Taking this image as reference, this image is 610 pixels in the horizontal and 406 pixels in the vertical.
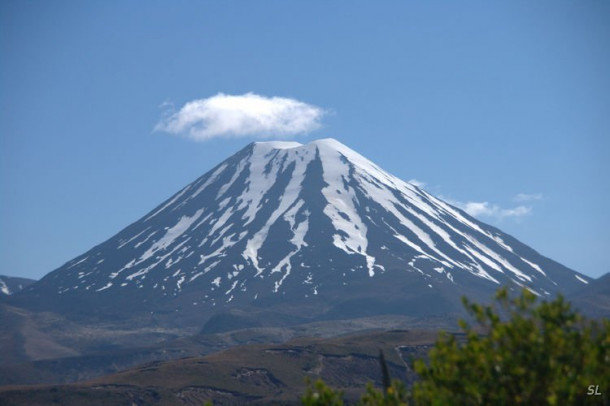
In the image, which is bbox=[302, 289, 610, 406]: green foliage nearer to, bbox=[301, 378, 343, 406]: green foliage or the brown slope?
bbox=[301, 378, 343, 406]: green foliage

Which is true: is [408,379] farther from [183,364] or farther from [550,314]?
[550,314]

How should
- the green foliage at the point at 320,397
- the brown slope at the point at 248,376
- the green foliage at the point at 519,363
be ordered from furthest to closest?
the brown slope at the point at 248,376, the green foliage at the point at 320,397, the green foliage at the point at 519,363

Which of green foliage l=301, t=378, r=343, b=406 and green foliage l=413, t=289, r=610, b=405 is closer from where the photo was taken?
green foliage l=413, t=289, r=610, b=405

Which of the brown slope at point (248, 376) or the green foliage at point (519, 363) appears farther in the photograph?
the brown slope at point (248, 376)

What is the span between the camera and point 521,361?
17391 mm

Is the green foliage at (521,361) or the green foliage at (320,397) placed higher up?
the green foliage at (521,361)

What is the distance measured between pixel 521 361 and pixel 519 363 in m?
0.07

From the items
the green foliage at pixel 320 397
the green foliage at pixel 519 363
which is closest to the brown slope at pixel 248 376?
the green foliage at pixel 320 397

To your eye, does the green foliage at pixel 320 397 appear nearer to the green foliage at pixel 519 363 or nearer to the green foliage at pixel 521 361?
the green foliage at pixel 519 363

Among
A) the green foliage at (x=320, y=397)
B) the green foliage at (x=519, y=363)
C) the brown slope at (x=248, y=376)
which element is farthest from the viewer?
the brown slope at (x=248, y=376)

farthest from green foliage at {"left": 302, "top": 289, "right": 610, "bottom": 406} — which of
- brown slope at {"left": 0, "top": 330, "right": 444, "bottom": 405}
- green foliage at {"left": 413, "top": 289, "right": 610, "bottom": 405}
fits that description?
brown slope at {"left": 0, "top": 330, "right": 444, "bottom": 405}

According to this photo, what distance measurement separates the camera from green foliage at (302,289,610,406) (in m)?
16.8

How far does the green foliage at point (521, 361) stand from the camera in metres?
16.8

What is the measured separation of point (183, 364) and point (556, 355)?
99.2 meters
